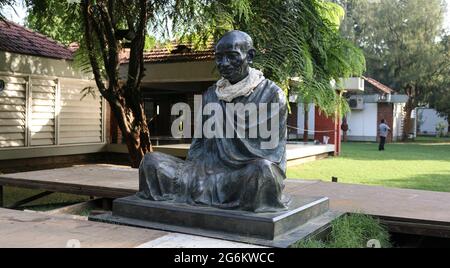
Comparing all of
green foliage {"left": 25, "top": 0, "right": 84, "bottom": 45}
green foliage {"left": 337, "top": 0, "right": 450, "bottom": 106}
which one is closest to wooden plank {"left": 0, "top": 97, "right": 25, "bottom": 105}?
green foliage {"left": 25, "top": 0, "right": 84, "bottom": 45}

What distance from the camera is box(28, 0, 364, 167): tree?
21.6ft

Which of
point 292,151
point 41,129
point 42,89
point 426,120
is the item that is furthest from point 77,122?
point 426,120

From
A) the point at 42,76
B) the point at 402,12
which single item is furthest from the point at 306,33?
the point at 402,12

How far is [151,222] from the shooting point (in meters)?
3.74

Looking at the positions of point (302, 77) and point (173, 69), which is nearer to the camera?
point (302, 77)

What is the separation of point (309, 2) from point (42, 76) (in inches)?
282

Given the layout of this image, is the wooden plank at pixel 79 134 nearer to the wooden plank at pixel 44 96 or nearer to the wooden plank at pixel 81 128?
the wooden plank at pixel 81 128

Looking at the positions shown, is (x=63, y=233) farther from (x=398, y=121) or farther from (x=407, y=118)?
(x=398, y=121)

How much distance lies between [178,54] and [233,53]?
27.8 feet

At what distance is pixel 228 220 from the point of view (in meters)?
3.42

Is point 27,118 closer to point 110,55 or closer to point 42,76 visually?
point 42,76

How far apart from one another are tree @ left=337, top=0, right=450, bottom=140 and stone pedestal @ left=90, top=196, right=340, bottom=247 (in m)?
22.9

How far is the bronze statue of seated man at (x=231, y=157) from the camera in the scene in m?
3.62
